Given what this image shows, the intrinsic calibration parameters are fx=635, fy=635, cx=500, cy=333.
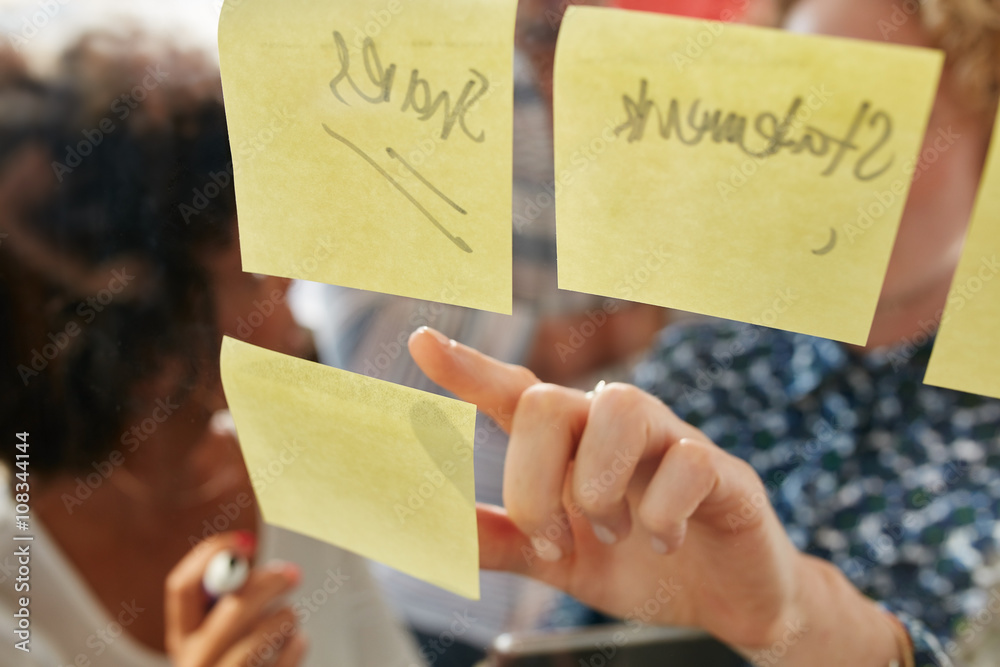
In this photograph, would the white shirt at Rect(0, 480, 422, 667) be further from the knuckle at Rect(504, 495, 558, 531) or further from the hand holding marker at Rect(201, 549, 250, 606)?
the knuckle at Rect(504, 495, 558, 531)

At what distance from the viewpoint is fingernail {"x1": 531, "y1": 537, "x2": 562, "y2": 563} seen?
38 cm

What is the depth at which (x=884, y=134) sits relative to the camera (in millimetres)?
204

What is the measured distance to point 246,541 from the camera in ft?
1.92

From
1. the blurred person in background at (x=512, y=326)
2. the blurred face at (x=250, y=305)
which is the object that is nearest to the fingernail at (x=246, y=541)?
the blurred person in background at (x=512, y=326)

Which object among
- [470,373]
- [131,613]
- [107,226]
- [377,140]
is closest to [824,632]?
[470,373]

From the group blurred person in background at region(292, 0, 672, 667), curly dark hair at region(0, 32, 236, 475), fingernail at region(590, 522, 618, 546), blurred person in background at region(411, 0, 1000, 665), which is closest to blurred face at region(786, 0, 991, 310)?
blurred person in background at region(411, 0, 1000, 665)

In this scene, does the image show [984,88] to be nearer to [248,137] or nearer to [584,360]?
[248,137]

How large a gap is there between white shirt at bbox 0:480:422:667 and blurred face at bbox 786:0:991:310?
56 cm

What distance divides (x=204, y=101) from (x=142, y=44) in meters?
0.09

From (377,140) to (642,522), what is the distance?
0.23 meters

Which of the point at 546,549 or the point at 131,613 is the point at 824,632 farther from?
the point at 131,613

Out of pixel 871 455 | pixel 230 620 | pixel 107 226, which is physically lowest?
pixel 230 620

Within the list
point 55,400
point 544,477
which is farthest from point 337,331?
point 544,477

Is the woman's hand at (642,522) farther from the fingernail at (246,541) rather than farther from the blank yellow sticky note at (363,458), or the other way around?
the fingernail at (246,541)
